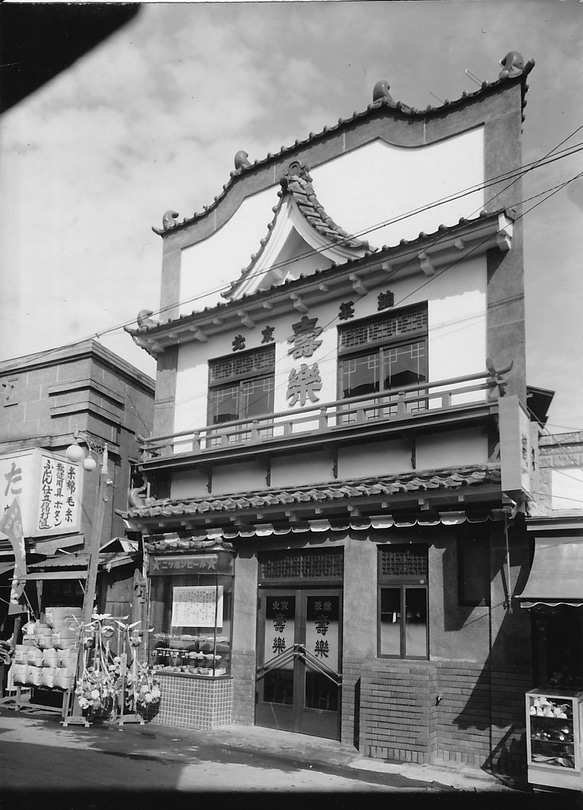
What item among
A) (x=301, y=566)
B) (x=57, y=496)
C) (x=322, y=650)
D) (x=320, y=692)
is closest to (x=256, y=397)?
(x=301, y=566)

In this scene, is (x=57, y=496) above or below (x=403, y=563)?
→ above

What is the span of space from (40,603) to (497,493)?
12.4m

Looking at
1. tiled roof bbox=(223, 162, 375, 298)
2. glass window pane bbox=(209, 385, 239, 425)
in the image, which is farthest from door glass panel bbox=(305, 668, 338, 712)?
tiled roof bbox=(223, 162, 375, 298)

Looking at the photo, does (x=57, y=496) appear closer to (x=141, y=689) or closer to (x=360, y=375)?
(x=141, y=689)

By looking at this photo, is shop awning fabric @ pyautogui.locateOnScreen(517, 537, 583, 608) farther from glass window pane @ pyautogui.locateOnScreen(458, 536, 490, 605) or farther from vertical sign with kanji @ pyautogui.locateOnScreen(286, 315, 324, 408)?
vertical sign with kanji @ pyautogui.locateOnScreen(286, 315, 324, 408)

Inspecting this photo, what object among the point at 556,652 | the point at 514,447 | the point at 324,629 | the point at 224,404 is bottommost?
the point at 556,652

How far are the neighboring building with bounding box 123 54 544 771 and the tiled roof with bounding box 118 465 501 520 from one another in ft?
0.18

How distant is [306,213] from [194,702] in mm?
10926

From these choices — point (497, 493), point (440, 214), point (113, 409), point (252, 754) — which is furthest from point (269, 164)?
point (252, 754)

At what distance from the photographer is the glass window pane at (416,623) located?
44.6 ft

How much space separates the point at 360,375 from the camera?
15.9m

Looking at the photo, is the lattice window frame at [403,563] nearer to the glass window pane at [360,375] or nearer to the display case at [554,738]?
the display case at [554,738]

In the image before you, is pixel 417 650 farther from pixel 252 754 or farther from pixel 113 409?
pixel 113 409

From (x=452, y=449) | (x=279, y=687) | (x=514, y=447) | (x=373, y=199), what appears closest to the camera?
(x=514, y=447)
